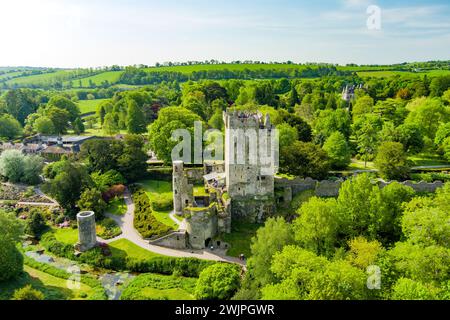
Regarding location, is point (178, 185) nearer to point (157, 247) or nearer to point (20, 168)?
point (157, 247)

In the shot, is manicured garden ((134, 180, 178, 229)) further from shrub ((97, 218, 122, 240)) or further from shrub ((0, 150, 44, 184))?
shrub ((0, 150, 44, 184))

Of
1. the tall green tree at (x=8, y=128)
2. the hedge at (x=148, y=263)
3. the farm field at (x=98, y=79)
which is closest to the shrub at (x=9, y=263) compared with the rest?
the hedge at (x=148, y=263)

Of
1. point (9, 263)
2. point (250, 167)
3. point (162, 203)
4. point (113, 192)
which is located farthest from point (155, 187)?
point (9, 263)

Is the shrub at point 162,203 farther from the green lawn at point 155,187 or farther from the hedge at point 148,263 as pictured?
the hedge at point 148,263

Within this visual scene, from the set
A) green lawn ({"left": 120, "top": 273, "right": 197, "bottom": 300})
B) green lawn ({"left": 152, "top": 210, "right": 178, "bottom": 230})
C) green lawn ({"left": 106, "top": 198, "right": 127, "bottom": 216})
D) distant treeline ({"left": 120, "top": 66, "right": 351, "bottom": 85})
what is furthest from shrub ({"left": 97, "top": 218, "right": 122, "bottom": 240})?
distant treeline ({"left": 120, "top": 66, "right": 351, "bottom": 85})
